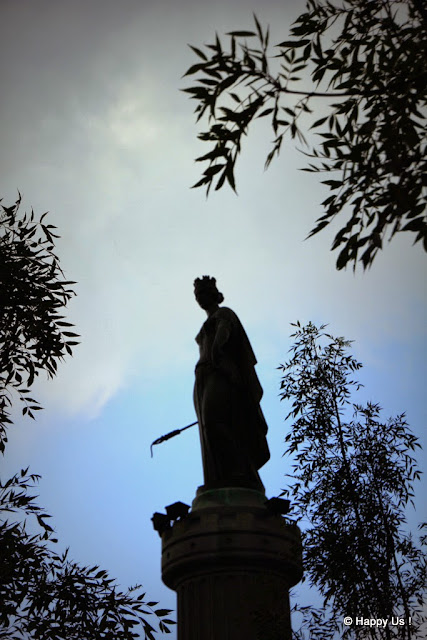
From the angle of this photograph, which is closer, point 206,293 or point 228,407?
point 228,407

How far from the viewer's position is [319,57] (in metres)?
5.04

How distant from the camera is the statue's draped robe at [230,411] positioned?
7184 mm

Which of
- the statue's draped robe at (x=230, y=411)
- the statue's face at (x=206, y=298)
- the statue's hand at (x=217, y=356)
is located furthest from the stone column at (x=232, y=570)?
the statue's face at (x=206, y=298)

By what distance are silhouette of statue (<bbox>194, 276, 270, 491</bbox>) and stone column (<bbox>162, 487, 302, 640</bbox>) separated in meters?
0.57

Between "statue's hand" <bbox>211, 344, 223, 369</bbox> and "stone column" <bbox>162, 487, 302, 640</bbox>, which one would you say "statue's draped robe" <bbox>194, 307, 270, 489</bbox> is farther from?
"stone column" <bbox>162, 487, 302, 640</bbox>

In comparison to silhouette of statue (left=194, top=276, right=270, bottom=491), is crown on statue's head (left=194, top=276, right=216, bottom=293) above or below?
above

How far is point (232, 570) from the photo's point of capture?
20.7ft

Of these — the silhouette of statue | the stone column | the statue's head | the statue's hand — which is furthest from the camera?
the statue's head

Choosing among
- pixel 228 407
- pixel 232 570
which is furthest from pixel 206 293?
pixel 232 570

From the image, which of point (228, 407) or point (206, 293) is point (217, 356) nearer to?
point (228, 407)

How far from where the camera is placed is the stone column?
614 cm

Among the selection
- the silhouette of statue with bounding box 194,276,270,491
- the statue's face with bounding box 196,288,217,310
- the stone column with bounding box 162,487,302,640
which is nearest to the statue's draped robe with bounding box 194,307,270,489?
the silhouette of statue with bounding box 194,276,270,491

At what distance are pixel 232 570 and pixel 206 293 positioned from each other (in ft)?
9.92

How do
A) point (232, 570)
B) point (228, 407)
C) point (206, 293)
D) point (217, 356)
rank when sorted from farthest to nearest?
point (206, 293)
point (217, 356)
point (228, 407)
point (232, 570)
